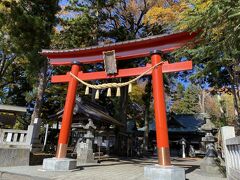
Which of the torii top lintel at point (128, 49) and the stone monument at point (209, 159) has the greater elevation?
the torii top lintel at point (128, 49)

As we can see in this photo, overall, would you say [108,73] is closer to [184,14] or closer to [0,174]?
[184,14]

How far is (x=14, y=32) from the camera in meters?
13.0

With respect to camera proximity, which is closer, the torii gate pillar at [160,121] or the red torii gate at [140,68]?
the torii gate pillar at [160,121]

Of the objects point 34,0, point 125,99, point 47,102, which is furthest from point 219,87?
point 47,102

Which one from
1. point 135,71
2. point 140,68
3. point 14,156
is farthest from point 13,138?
point 140,68

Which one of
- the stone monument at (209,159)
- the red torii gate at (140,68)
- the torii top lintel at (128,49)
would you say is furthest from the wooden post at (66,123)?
the stone monument at (209,159)

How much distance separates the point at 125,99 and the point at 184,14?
612 inches

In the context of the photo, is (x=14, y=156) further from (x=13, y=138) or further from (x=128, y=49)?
(x=128, y=49)

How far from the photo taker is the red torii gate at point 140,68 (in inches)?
303

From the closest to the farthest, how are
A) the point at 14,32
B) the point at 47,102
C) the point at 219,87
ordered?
the point at 14,32 → the point at 219,87 → the point at 47,102

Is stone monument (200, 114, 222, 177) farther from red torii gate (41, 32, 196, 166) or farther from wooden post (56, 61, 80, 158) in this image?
wooden post (56, 61, 80, 158)

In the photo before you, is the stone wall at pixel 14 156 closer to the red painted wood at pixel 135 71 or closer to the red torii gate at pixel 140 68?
the red torii gate at pixel 140 68

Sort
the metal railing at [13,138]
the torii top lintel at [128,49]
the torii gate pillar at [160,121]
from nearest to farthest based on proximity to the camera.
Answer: the torii gate pillar at [160,121] < the torii top lintel at [128,49] < the metal railing at [13,138]

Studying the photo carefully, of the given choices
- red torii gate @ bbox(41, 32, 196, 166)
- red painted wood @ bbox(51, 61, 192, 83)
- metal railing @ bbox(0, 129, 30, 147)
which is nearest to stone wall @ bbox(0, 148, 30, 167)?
metal railing @ bbox(0, 129, 30, 147)
